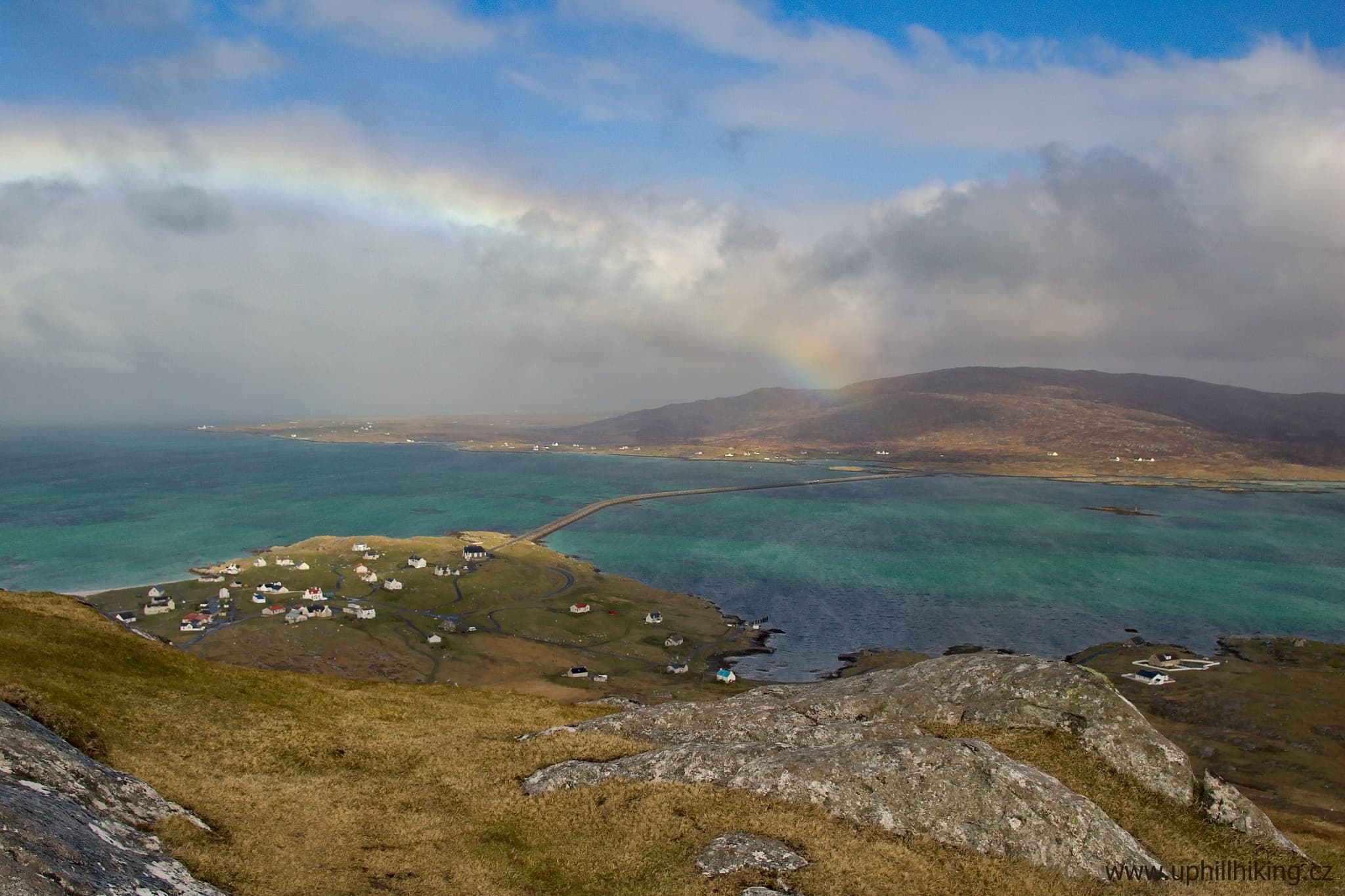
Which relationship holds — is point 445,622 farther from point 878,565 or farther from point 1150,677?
point 878,565

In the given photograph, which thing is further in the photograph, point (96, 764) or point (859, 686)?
point (859, 686)

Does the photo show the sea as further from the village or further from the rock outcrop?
the rock outcrop

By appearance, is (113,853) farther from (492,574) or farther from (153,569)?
(153,569)

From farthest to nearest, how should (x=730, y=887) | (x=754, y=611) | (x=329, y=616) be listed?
1. (x=754, y=611)
2. (x=329, y=616)
3. (x=730, y=887)

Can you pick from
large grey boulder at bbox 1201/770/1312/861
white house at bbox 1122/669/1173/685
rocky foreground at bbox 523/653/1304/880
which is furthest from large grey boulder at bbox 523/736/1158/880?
white house at bbox 1122/669/1173/685

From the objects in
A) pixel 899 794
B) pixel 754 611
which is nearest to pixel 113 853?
pixel 899 794

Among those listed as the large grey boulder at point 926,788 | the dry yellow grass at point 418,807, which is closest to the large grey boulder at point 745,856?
the dry yellow grass at point 418,807
